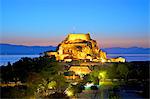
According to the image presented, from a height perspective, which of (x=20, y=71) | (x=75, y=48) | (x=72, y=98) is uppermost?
(x=75, y=48)

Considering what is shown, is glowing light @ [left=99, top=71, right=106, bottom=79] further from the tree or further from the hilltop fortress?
the hilltop fortress

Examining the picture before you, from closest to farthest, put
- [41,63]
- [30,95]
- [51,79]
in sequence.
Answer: [30,95], [51,79], [41,63]

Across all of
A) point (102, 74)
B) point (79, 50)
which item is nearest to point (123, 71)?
point (102, 74)

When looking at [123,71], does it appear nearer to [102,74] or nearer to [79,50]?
[102,74]

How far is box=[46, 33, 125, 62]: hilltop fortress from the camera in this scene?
75.9 meters

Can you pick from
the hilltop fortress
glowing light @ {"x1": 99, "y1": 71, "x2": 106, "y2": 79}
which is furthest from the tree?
the hilltop fortress

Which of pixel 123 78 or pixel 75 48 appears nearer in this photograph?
pixel 123 78

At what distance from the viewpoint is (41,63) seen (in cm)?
3659

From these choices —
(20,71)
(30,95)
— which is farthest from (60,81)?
(30,95)

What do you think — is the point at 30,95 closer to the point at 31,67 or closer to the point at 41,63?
Answer: the point at 31,67

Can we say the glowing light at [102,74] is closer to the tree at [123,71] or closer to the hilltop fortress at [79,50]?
the tree at [123,71]

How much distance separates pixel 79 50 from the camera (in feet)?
257

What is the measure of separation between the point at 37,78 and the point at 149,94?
821cm

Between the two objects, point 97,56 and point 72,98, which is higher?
point 97,56
